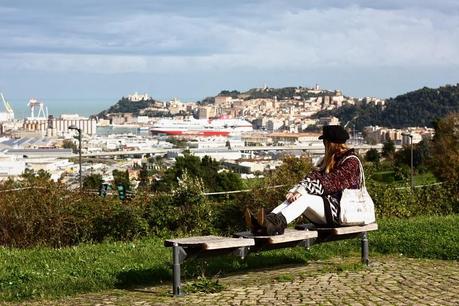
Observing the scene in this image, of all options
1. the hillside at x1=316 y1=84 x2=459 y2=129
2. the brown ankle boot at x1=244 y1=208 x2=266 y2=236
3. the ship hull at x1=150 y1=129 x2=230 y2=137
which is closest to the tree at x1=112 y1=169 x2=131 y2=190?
the brown ankle boot at x1=244 y1=208 x2=266 y2=236

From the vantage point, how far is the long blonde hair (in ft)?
19.9

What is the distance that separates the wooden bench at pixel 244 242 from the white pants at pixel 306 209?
0.10m

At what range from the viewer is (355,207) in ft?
19.3

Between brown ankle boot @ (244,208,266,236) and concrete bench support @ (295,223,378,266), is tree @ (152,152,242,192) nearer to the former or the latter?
concrete bench support @ (295,223,378,266)

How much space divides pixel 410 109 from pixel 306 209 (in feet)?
433

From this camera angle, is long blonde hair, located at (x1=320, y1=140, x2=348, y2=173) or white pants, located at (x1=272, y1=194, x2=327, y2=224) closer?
white pants, located at (x1=272, y1=194, x2=327, y2=224)

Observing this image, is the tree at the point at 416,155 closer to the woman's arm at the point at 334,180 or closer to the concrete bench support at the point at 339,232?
the concrete bench support at the point at 339,232

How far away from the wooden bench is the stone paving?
0.26m

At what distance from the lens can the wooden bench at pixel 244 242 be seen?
508 cm

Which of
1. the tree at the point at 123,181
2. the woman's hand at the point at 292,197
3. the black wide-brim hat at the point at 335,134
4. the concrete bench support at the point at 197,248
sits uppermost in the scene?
the black wide-brim hat at the point at 335,134

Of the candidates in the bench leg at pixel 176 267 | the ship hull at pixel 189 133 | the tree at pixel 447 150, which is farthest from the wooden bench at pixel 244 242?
the ship hull at pixel 189 133

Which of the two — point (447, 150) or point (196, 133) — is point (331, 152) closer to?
point (447, 150)

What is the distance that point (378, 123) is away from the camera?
447ft

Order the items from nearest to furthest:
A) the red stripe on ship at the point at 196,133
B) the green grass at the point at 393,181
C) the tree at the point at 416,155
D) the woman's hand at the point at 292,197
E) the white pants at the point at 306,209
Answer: the white pants at the point at 306,209 → the woman's hand at the point at 292,197 → the green grass at the point at 393,181 → the tree at the point at 416,155 → the red stripe on ship at the point at 196,133
